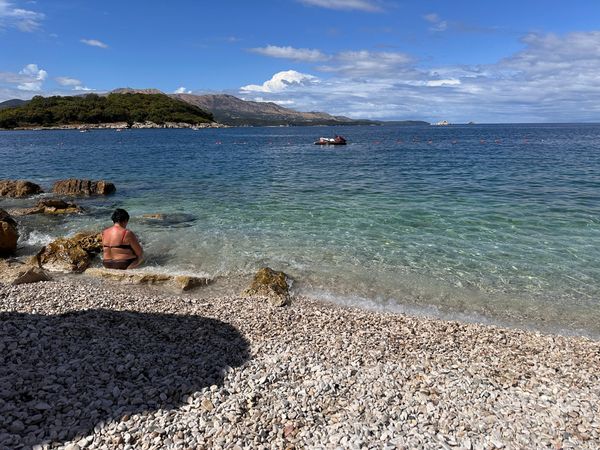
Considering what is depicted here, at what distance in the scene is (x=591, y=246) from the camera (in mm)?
16672

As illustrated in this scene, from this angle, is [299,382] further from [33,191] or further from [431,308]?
[33,191]

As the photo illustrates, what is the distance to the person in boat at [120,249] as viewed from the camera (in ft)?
43.9

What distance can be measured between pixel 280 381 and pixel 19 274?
977cm

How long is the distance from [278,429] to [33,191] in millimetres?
30935

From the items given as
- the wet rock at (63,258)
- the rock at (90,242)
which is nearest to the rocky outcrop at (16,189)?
the rock at (90,242)

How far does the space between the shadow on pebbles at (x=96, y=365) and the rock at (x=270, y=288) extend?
2.38 meters

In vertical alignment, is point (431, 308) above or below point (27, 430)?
below

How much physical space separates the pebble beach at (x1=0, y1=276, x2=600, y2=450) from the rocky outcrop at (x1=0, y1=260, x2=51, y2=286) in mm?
2211

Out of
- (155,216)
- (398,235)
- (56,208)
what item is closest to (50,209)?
(56,208)

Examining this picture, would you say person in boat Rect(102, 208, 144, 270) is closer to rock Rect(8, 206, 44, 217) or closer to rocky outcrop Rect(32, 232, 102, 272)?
rocky outcrop Rect(32, 232, 102, 272)

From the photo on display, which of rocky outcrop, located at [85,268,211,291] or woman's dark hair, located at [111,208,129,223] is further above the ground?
woman's dark hair, located at [111,208,129,223]

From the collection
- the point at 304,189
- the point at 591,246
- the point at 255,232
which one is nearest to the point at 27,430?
the point at 255,232

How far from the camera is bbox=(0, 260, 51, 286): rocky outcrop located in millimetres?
12542

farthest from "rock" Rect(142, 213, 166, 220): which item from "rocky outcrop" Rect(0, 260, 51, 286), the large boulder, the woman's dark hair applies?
the large boulder
